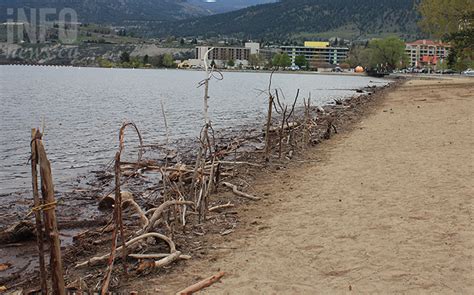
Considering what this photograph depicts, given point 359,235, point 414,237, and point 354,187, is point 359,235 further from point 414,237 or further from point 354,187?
point 354,187

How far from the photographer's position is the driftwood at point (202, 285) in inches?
229

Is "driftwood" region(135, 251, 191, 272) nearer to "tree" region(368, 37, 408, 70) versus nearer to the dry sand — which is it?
the dry sand

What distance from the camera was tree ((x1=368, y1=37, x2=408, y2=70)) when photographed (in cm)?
16100

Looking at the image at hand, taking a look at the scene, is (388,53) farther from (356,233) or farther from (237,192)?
(356,233)

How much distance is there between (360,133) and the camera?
65.0ft

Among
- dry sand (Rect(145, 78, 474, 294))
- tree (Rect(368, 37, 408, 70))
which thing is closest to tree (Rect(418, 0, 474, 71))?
dry sand (Rect(145, 78, 474, 294))

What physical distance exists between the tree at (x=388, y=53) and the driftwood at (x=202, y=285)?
539 feet

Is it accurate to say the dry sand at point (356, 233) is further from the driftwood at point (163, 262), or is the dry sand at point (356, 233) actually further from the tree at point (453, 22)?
the tree at point (453, 22)

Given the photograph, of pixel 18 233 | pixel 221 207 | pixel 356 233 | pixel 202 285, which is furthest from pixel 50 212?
pixel 221 207

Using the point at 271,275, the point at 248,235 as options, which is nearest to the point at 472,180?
the point at 248,235

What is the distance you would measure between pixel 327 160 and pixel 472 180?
4.44m

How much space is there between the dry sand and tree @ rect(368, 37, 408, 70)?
155566mm

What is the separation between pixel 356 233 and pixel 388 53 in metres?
163

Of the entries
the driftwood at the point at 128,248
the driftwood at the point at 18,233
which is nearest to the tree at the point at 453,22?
the driftwood at the point at 18,233
